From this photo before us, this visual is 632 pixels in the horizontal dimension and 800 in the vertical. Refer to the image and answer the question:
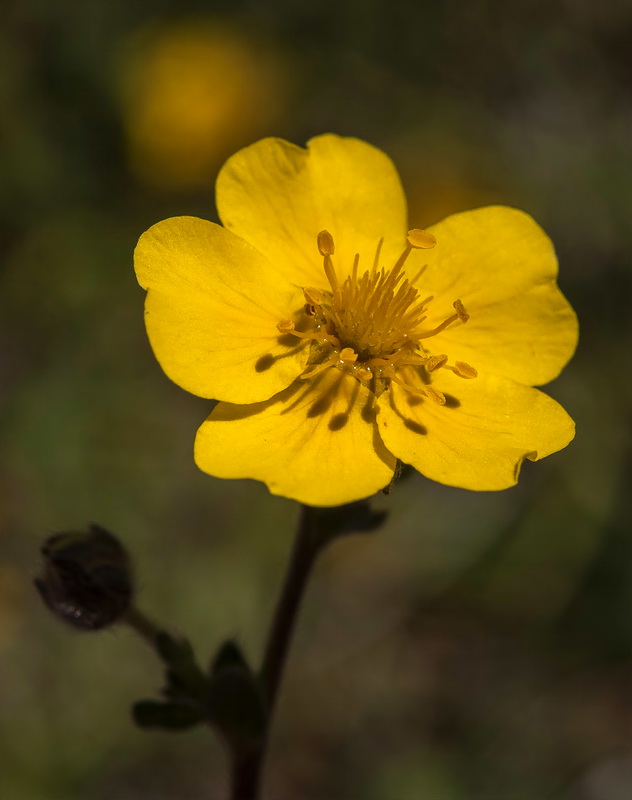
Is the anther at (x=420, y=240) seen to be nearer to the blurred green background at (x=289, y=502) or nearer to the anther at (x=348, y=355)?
the anther at (x=348, y=355)

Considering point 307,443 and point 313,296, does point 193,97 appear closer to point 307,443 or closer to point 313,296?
point 313,296

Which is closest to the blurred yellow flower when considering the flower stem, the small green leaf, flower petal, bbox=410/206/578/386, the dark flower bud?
flower petal, bbox=410/206/578/386

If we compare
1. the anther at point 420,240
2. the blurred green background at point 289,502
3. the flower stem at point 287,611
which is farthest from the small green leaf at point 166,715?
the anther at point 420,240

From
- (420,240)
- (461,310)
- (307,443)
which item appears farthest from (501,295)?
(307,443)

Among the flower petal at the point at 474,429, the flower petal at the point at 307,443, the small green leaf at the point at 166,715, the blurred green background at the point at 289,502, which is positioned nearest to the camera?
the flower petal at the point at 307,443

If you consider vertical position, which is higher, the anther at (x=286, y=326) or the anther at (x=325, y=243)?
the anther at (x=325, y=243)
